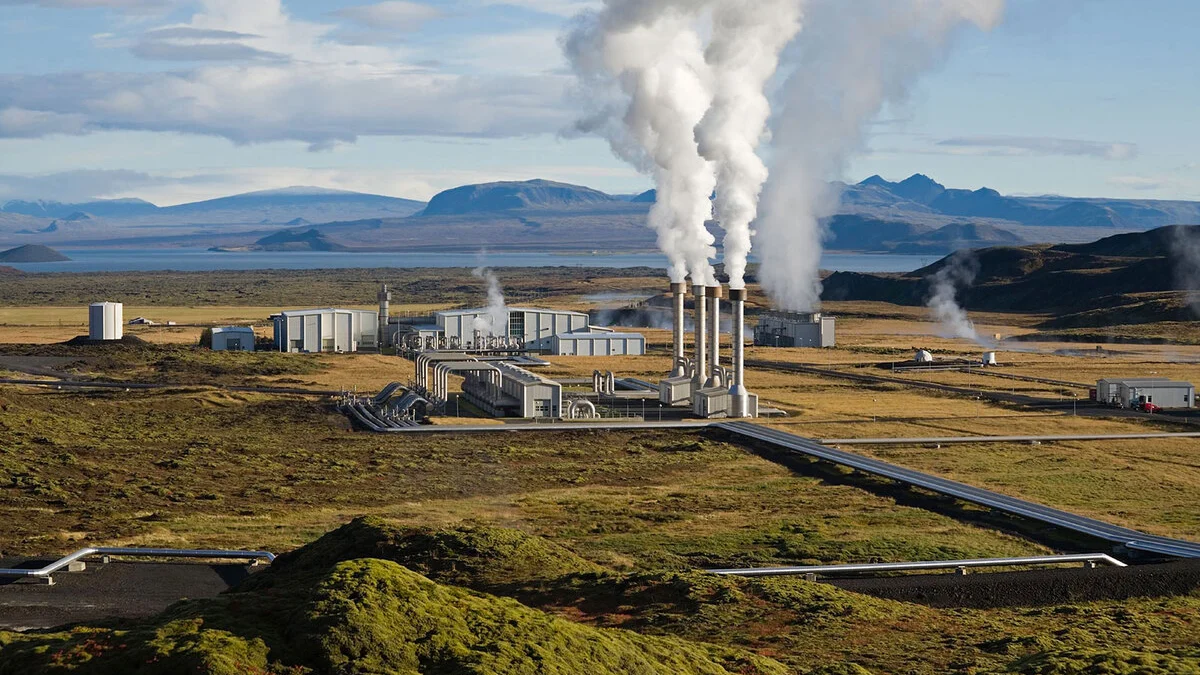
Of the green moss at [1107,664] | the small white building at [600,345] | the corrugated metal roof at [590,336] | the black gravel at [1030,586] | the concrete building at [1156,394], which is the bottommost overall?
the black gravel at [1030,586]

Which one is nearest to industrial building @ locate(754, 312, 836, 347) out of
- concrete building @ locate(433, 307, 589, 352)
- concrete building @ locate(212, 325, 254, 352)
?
concrete building @ locate(433, 307, 589, 352)

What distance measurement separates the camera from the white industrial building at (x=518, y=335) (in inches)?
4589

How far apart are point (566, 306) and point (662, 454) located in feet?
425

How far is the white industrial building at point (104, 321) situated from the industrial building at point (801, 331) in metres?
60.0

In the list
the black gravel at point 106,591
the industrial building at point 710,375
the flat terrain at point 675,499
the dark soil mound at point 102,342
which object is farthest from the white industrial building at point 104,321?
the black gravel at point 106,591

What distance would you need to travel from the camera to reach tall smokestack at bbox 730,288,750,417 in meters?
75.2

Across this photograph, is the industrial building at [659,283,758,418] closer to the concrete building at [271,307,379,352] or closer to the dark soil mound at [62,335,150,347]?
the concrete building at [271,307,379,352]

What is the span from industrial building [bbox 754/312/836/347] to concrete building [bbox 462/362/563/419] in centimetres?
5727

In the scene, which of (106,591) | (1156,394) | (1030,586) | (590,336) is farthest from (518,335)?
(1030,586)

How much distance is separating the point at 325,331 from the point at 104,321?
18.4m

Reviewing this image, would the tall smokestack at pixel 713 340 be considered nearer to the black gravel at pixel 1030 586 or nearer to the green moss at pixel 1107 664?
the black gravel at pixel 1030 586

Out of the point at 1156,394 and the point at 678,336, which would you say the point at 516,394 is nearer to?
the point at 678,336

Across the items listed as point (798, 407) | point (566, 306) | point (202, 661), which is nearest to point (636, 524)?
point (202, 661)

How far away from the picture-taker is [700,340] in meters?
81.9
